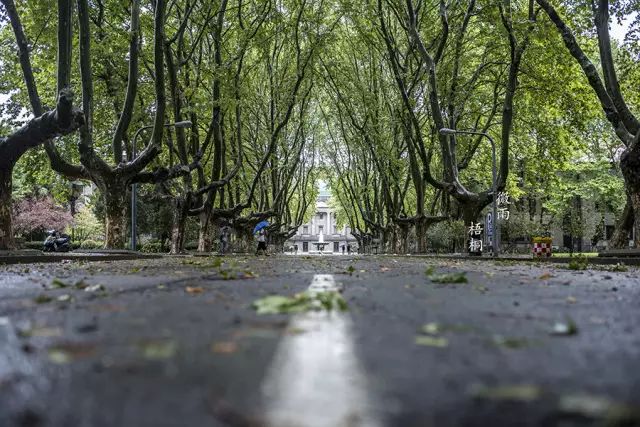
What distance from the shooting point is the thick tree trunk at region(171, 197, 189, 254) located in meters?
27.0

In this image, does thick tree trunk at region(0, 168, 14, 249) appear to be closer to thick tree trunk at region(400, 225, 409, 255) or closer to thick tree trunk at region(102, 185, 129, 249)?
thick tree trunk at region(102, 185, 129, 249)

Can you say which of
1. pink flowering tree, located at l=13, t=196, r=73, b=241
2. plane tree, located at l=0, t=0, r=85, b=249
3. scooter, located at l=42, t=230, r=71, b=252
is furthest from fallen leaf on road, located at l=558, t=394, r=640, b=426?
pink flowering tree, located at l=13, t=196, r=73, b=241

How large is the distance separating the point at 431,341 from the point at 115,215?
18524mm

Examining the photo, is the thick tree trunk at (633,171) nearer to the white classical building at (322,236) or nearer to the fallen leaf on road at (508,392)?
the fallen leaf on road at (508,392)

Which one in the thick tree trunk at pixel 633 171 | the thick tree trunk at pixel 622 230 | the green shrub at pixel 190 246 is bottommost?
the green shrub at pixel 190 246

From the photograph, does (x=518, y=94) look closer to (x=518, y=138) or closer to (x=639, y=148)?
(x=518, y=138)

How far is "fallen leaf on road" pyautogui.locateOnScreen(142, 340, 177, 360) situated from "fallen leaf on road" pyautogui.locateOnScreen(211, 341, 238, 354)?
18 cm

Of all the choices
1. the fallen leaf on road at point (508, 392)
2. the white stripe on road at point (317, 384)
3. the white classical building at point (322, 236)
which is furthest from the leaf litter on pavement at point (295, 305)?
the white classical building at point (322, 236)

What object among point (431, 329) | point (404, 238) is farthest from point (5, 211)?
point (404, 238)

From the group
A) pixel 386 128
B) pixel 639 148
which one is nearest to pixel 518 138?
pixel 386 128

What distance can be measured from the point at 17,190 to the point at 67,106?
41.3 meters

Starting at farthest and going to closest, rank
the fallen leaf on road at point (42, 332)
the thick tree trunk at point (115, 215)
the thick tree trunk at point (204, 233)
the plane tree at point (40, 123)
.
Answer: the thick tree trunk at point (204, 233), the thick tree trunk at point (115, 215), the plane tree at point (40, 123), the fallen leaf on road at point (42, 332)

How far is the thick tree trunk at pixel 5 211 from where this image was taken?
14.8 m

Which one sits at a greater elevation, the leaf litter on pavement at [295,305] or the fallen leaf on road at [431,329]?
the leaf litter on pavement at [295,305]
